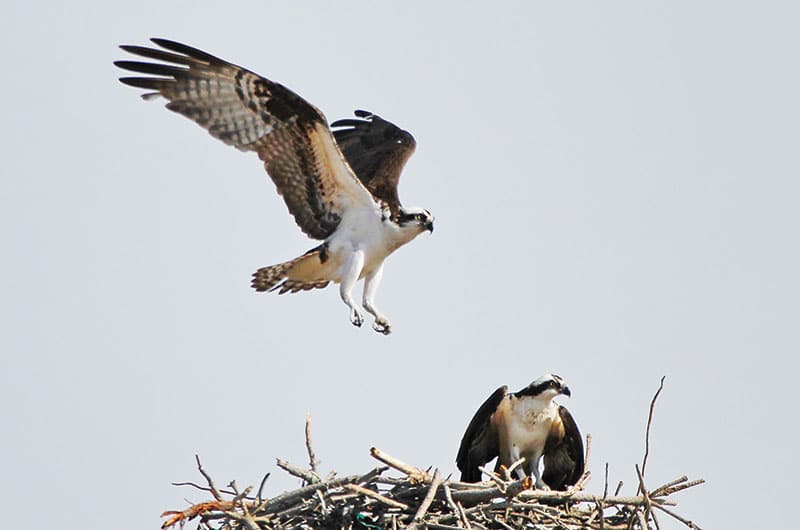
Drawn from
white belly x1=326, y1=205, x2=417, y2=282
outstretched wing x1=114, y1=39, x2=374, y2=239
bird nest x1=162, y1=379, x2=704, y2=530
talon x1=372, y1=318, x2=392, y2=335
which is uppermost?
outstretched wing x1=114, y1=39, x2=374, y2=239

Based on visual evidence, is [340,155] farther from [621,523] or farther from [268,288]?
[621,523]

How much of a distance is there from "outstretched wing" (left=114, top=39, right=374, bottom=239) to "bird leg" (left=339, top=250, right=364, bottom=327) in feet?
1.53

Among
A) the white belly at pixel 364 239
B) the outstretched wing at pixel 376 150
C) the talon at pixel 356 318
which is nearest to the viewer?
the talon at pixel 356 318

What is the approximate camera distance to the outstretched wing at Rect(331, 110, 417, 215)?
11.0 metres

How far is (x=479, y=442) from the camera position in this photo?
9508 millimetres

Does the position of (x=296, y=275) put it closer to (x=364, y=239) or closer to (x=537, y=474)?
(x=364, y=239)

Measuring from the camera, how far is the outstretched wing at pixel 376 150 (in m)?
11.0

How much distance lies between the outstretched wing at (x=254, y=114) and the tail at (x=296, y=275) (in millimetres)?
490

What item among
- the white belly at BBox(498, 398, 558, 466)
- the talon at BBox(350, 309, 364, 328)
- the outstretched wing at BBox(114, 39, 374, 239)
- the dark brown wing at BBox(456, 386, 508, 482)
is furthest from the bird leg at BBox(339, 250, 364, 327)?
the white belly at BBox(498, 398, 558, 466)

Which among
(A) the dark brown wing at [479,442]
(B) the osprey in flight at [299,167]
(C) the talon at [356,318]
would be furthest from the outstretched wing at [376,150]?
(A) the dark brown wing at [479,442]

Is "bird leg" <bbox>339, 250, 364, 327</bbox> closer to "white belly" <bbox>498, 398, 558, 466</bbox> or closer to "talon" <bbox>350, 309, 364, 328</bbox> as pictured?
"talon" <bbox>350, 309, 364, 328</bbox>

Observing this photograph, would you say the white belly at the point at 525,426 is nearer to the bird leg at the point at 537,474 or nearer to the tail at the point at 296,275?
the bird leg at the point at 537,474

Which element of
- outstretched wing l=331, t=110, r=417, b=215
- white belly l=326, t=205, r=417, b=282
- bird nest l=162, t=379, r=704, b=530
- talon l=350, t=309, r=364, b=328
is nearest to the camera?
bird nest l=162, t=379, r=704, b=530

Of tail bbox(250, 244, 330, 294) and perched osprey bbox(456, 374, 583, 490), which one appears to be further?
tail bbox(250, 244, 330, 294)
